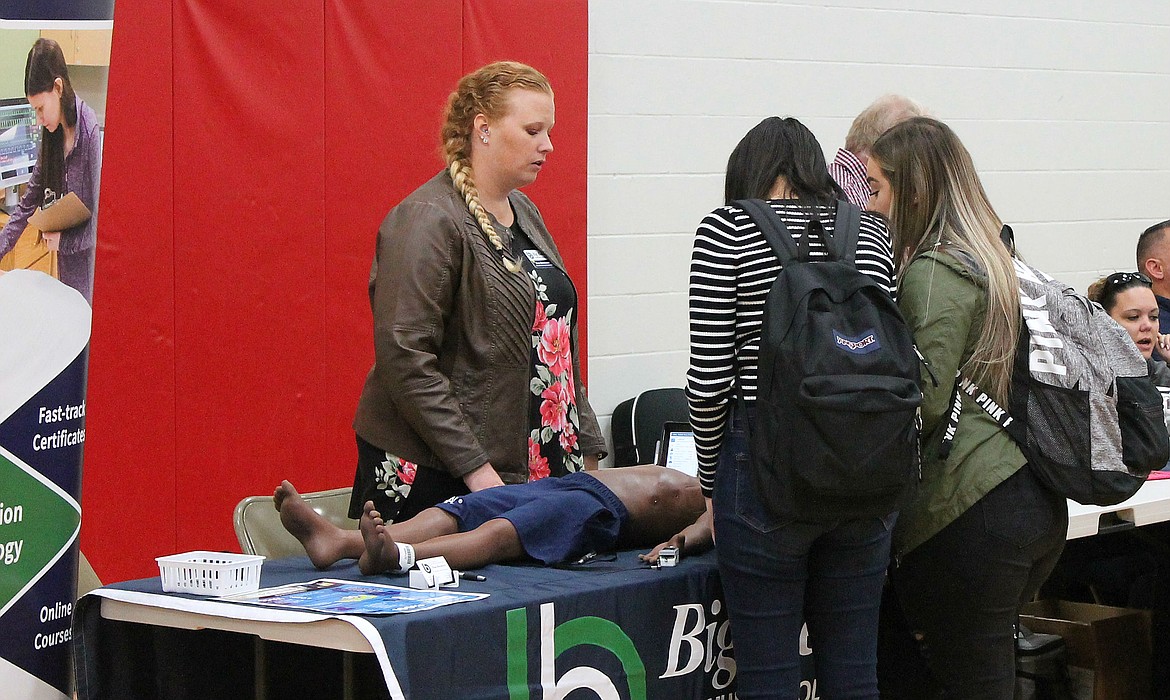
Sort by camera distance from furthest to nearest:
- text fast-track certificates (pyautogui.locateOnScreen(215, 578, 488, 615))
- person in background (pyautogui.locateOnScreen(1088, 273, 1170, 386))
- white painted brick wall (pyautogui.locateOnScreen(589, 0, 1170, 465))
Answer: white painted brick wall (pyautogui.locateOnScreen(589, 0, 1170, 465)) → person in background (pyautogui.locateOnScreen(1088, 273, 1170, 386)) → text fast-track certificates (pyautogui.locateOnScreen(215, 578, 488, 615))

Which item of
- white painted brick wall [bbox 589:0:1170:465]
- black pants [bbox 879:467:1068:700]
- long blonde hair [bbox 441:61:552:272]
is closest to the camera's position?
black pants [bbox 879:467:1068:700]

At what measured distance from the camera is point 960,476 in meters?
2.41

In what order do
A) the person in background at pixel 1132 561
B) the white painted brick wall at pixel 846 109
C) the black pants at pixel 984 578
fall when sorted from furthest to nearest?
the white painted brick wall at pixel 846 109 < the person in background at pixel 1132 561 < the black pants at pixel 984 578

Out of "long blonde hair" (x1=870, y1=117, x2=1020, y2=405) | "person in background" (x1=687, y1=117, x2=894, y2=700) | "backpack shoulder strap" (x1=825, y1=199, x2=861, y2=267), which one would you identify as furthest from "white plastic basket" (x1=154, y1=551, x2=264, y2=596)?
"long blonde hair" (x1=870, y1=117, x2=1020, y2=405)

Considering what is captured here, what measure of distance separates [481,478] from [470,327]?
0.32 m

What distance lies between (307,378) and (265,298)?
0.27 m

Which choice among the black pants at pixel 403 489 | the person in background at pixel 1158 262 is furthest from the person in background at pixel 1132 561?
the black pants at pixel 403 489

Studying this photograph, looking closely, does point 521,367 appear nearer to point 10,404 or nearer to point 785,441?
point 785,441

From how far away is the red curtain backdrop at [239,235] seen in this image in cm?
360

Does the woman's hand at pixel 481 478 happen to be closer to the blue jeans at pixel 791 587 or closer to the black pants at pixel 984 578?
the blue jeans at pixel 791 587

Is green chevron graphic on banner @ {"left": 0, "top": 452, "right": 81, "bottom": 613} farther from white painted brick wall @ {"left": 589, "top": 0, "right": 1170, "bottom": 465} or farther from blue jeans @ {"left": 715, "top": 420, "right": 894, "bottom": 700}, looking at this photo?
white painted brick wall @ {"left": 589, "top": 0, "right": 1170, "bottom": 465}

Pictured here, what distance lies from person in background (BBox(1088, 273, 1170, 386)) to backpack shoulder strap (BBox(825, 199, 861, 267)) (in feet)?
6.48

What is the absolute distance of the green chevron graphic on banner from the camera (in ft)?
6.84

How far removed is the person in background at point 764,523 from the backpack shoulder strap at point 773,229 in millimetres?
12
